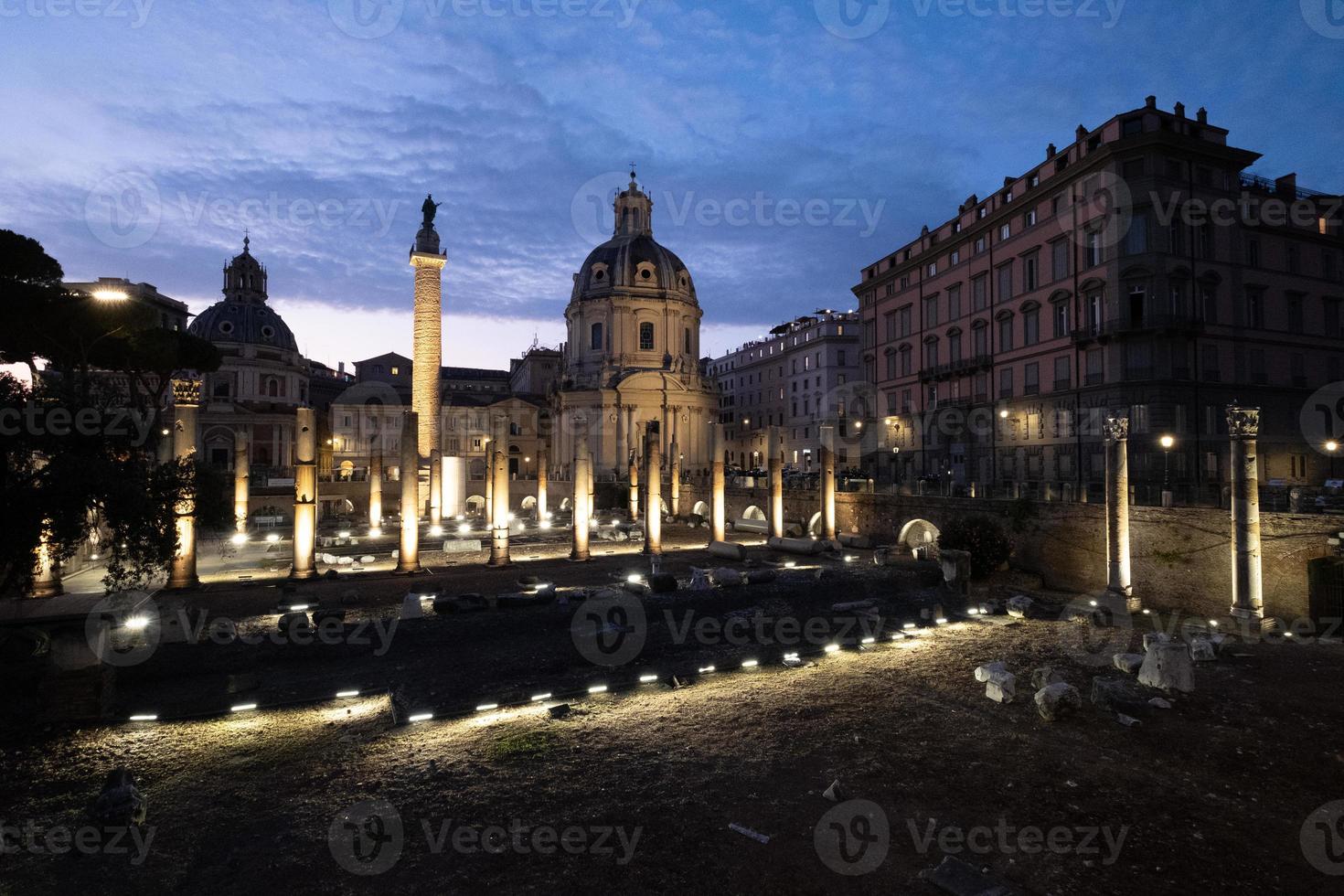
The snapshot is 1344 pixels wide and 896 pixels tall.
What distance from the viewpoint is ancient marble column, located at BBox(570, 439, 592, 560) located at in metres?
26.0

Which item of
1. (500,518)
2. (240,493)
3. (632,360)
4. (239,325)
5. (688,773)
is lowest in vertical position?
(688,773)

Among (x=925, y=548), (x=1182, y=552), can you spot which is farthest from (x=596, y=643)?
(x=1182, y=552)

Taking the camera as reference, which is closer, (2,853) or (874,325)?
(2,853)

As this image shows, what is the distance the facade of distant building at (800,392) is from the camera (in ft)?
186

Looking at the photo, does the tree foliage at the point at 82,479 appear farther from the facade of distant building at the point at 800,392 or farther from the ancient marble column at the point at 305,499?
the facade of distant building at the point at 800,392

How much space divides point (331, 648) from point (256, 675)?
1796 millimetres

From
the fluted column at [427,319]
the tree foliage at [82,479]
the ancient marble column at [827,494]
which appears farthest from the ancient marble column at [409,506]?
the ancient marble column at [827,494]

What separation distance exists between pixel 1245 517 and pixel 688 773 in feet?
46.8

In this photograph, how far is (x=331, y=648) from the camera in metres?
14.2

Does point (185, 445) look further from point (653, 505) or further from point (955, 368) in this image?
point (955, 368)

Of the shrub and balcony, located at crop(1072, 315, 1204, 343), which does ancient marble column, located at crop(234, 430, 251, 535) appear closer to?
the shrub

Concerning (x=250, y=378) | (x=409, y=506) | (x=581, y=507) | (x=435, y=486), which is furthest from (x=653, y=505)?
(x=250, y=378)

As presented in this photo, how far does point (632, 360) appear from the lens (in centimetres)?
6191

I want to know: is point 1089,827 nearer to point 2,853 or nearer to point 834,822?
point 834,822
